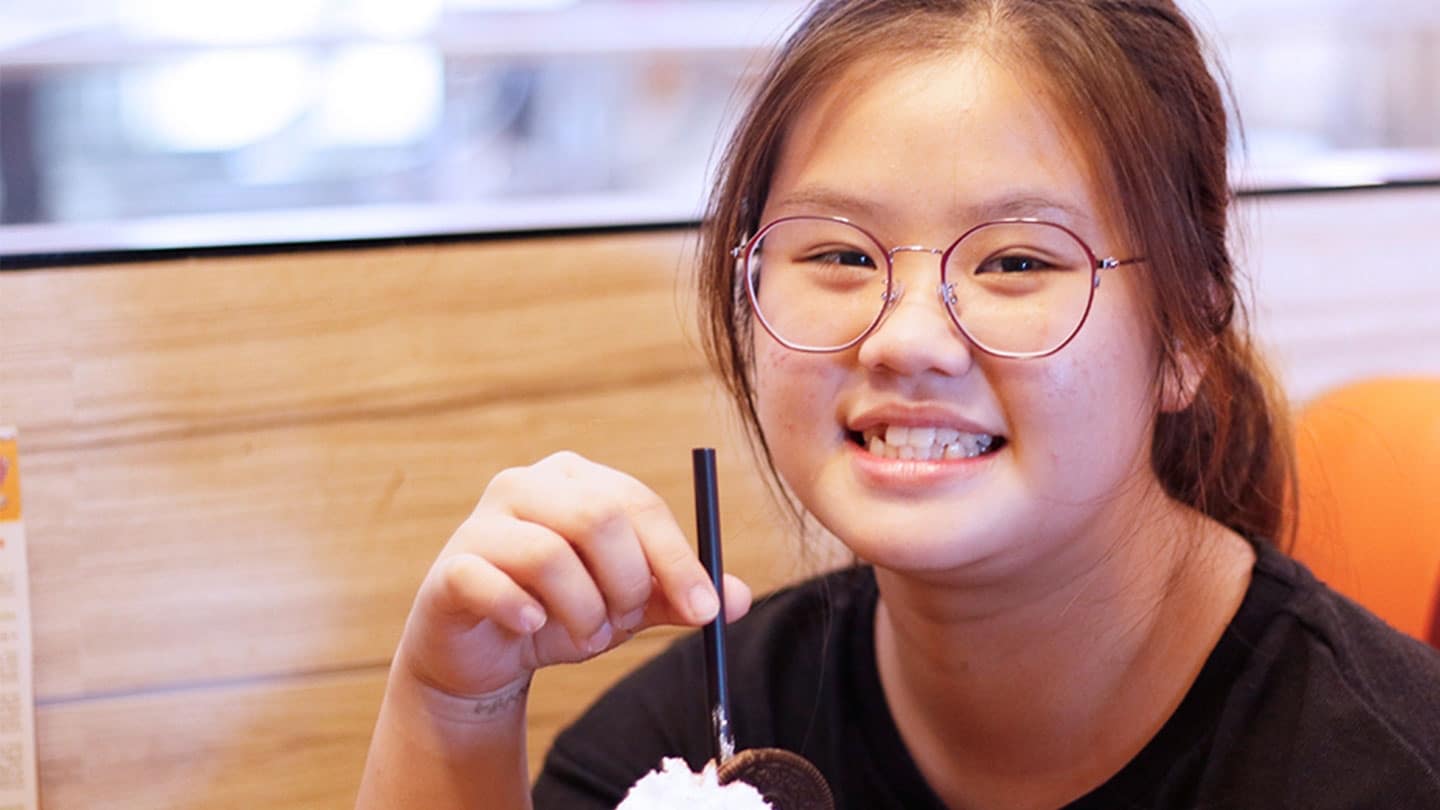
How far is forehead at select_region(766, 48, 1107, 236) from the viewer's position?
0.92m

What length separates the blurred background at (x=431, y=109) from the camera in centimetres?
117

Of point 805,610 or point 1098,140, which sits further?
point 805,610

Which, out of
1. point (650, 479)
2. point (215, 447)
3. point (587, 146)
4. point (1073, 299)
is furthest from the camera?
point (587, 146)

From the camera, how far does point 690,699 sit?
1.19 metres

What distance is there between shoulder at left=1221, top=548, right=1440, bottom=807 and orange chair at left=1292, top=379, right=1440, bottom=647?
16 cm

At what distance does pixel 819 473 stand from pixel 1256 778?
1.13 feet

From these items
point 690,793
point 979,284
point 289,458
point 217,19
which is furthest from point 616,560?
point 217,19

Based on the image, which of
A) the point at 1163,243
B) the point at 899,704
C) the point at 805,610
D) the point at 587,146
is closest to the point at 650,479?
the point at 805,610

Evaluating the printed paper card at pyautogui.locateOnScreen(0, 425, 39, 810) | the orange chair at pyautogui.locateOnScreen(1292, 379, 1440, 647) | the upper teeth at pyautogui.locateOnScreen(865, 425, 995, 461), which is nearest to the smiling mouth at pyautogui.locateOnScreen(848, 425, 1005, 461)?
the upper teeth at pyautogui.locateOnScreen(865, 425, 995, 461)

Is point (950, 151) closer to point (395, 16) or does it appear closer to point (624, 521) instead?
point (624, 521)

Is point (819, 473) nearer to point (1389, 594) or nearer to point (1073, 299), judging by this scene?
point (1073, 299)

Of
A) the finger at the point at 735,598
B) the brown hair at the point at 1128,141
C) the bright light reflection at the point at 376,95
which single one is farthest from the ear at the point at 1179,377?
the bright light reflection at the point at 376,95

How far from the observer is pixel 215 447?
117 cm

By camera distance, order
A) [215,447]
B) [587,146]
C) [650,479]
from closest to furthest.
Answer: [215,447], [650,479], [587,146]
